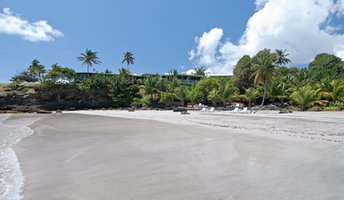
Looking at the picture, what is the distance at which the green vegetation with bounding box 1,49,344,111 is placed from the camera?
33656 millimetres

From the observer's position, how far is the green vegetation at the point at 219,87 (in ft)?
110

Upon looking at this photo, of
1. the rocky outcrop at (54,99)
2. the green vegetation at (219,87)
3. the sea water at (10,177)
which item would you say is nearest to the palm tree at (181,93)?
the green vegetation at (219,87)

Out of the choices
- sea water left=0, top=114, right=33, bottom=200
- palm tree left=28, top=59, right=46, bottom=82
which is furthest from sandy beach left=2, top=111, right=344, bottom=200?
palm tree left=28, top=59, right=46, bottom=82

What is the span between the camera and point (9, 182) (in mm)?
4910

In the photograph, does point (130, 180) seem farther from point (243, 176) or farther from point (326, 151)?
point (326, 151)

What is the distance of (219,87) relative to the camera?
1542 inches

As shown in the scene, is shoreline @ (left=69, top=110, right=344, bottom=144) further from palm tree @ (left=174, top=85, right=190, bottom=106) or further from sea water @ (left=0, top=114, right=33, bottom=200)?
palm tree @ (left=174, top=85, right=190, bottom=106)

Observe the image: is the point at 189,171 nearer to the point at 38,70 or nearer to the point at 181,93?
the point at 181,93

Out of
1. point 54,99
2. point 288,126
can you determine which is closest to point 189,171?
point 288,126

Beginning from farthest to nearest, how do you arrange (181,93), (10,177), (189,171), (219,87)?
(181,93)
(219,87)
(189,171)
(10,177)

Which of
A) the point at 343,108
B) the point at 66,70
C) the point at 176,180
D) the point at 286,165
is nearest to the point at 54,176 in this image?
the point at 176,180

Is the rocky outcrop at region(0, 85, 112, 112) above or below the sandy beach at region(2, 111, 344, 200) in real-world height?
above

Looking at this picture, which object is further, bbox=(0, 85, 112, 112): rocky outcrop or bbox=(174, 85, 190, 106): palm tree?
bbox=(0, 85, 112, 112): rocky outcrop

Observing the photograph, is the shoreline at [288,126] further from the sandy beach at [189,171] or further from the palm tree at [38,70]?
the palm tree at [38,70]
